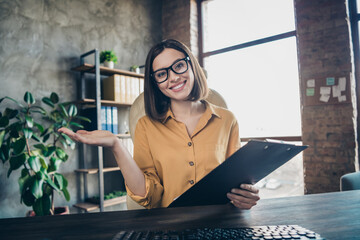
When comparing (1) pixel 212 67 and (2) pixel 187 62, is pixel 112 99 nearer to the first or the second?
(1) pixel 212 67

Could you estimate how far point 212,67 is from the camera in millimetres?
4094

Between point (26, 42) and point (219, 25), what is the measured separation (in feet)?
8.72

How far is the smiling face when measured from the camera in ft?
3.80

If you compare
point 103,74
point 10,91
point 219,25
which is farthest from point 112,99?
point 219,25

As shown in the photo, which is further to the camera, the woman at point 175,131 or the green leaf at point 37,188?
the green leaf at point 37,188

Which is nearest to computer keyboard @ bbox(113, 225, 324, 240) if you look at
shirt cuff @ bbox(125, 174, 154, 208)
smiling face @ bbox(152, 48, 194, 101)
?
shirt cuff @ bbox(125, 174, 154, 208)

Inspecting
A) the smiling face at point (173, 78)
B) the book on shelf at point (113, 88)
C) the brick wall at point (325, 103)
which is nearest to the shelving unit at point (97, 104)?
the book on shelf at point (113, 88)

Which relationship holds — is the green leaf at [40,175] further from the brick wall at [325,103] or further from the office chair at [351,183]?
the brick wall at [325,103]

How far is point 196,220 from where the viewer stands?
71cm

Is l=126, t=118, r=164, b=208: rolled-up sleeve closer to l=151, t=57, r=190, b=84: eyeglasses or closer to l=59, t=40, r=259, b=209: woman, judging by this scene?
l=59, t=40, r=259, b=209: woman

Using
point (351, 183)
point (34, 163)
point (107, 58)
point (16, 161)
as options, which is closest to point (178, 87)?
point (351, 183)

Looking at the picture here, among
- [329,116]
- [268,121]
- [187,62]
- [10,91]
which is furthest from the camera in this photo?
[268,121]

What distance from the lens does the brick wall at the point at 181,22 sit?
4.03 meters

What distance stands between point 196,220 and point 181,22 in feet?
12.7
